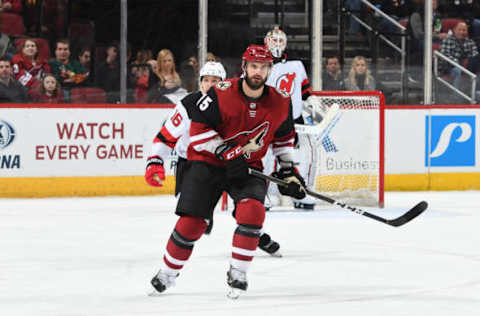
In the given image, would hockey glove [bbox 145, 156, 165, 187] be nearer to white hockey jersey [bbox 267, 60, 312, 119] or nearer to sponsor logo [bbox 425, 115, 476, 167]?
white hockey jersey [bbox 267, 60, 312, 119]

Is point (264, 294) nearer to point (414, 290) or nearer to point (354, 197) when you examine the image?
point (414, 290)

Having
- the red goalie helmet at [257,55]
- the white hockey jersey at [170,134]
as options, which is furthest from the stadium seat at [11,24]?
the red goalie helmet at [257,55]

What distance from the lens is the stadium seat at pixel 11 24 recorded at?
876 cm

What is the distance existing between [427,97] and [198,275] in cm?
570

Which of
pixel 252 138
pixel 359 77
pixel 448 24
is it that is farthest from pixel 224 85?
pixel 448 24

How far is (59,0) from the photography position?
889 cm

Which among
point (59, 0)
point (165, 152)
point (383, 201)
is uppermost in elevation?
point (59, 0)

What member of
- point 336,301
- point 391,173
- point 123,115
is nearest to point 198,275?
point 336,301

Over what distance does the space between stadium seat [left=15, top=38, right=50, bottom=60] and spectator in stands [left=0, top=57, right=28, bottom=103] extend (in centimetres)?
17

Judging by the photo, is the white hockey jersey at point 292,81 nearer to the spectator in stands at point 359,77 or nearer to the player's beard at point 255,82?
the spectator in stands at point 359,77

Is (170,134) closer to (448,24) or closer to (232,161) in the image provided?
(232,161)

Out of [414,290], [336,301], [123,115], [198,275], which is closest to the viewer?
[336,301]

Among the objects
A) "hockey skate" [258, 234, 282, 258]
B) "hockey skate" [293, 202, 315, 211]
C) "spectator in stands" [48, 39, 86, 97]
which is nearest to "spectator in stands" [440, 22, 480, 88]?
"hockey skate" [293, 202, 315, 211]

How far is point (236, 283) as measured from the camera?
4.18 m
